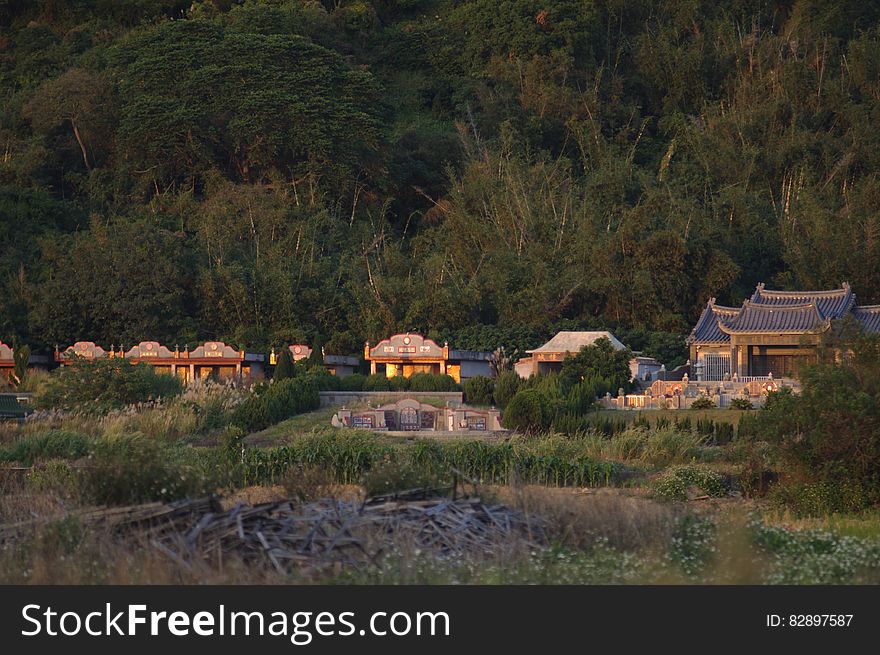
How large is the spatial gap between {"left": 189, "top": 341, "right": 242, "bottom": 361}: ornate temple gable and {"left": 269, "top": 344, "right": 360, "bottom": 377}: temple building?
3.82ft

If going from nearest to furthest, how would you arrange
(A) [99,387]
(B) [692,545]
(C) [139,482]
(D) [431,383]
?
(B) [692,545]
(C) [139,482]
(A) [99,387]
(D) [431,383]

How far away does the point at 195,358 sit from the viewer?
38.8m

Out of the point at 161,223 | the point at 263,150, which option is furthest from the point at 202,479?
the point at 263,150

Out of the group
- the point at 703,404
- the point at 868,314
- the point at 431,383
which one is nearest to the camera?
the point at 703,404

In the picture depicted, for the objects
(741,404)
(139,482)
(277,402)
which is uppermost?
(139,482)

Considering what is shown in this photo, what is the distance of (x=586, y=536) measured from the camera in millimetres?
14023

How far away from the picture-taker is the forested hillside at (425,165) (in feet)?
139

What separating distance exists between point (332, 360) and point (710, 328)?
10812mm

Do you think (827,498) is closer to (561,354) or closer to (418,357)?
(561,354)

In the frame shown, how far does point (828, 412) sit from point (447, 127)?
135 feet

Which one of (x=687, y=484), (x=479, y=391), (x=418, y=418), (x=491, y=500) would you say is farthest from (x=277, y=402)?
(x=491, y=500)

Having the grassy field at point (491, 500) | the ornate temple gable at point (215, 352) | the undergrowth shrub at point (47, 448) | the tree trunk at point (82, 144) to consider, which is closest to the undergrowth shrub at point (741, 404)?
the grassy field at point (491, 500)

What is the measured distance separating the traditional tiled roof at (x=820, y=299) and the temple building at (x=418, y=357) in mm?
8173

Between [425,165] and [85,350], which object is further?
[425,165]
